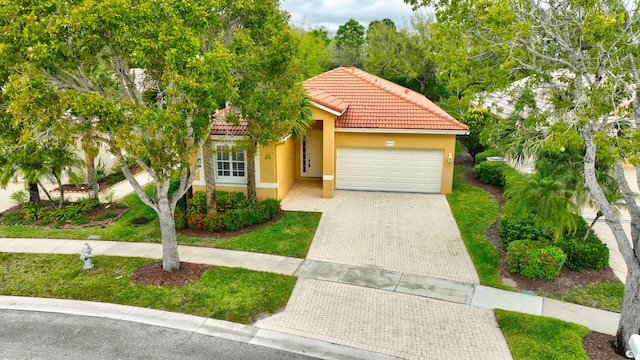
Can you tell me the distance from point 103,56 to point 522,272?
11332 mm

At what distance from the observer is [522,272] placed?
11758mm

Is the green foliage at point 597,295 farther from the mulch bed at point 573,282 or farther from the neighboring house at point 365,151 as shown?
the neighboring house at point 365,151

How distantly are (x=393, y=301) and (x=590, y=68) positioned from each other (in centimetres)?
642

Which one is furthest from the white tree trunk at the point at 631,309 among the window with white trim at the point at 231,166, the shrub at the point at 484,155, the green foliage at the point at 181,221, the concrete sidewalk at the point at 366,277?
the shrub at the point at 484,155

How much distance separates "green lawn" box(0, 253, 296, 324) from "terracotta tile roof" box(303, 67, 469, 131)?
324 inches

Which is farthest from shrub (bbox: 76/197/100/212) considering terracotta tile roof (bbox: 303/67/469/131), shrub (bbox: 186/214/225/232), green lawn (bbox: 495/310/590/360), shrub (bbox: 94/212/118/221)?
green lawn (bbox: 495/310/590/360)

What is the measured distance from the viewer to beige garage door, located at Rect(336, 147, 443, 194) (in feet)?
62.2

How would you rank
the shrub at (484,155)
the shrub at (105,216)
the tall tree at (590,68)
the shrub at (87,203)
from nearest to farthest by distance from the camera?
the tall tree at (590,68) < the shrub at (105,216) < the shrub at (87,203) < the shrub at (484,155)

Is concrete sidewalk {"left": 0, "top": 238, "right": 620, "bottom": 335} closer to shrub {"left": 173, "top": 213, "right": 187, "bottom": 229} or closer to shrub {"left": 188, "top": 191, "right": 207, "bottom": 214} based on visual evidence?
shrub {"left": 173, "top": 213, "right": 187, "bottom": 229}

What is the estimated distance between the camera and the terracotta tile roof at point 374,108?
1838 centimetres

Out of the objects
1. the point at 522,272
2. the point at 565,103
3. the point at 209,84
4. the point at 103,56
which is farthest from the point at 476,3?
the point at 103,56

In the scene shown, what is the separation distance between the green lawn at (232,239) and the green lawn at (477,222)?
498 cm

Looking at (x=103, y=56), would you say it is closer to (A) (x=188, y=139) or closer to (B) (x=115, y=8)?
(B) (x=115, y=8)

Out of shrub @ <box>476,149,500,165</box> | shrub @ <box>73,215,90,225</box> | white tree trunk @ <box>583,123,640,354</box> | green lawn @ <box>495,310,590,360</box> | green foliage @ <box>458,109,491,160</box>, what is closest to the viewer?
white tree trunk @ <box>583,123,640,354</box>
